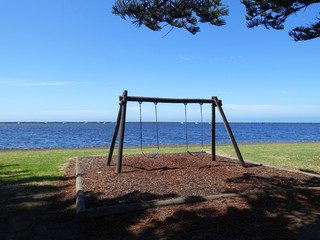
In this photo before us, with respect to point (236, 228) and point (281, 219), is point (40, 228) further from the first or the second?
point (281, 219)

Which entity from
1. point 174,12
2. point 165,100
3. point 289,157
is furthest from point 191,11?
point 289,157

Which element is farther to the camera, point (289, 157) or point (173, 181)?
point (289, 157)

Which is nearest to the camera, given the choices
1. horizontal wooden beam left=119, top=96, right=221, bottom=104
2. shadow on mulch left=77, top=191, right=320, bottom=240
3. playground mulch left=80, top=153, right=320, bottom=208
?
shadow on mulch left=77, top=191, right=320, bottom=240

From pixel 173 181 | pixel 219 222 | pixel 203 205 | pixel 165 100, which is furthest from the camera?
pixel 165 100

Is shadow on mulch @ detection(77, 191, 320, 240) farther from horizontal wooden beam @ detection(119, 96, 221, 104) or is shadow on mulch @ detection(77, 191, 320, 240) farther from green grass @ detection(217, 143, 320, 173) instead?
green grass @ detection(217, 143, 320, 173)

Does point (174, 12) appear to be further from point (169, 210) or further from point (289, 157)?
point (289, 157)

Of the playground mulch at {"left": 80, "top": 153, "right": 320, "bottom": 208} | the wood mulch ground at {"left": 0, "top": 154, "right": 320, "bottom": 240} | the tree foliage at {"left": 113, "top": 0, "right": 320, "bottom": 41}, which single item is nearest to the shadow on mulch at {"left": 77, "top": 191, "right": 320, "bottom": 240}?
the wood mulch ground at {"left": 0, "top": 154, "right": 320, "bottom": 240}

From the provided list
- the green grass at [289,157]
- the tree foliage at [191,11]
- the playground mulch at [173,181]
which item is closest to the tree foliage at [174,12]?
the tree foliage at [191,11]

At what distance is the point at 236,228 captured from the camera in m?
3.54

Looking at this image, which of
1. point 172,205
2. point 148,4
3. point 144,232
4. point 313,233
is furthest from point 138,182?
point 148,4

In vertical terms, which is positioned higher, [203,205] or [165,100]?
[165,100]

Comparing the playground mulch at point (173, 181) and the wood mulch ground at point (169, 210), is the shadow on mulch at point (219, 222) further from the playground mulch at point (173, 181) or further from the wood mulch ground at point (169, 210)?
the playground mulch at point (173, 181)

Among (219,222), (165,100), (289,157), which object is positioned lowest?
(289,157)

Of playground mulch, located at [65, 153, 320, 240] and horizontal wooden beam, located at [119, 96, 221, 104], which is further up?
horizontal wooden beam, located at [119, 96, 221, 104]
